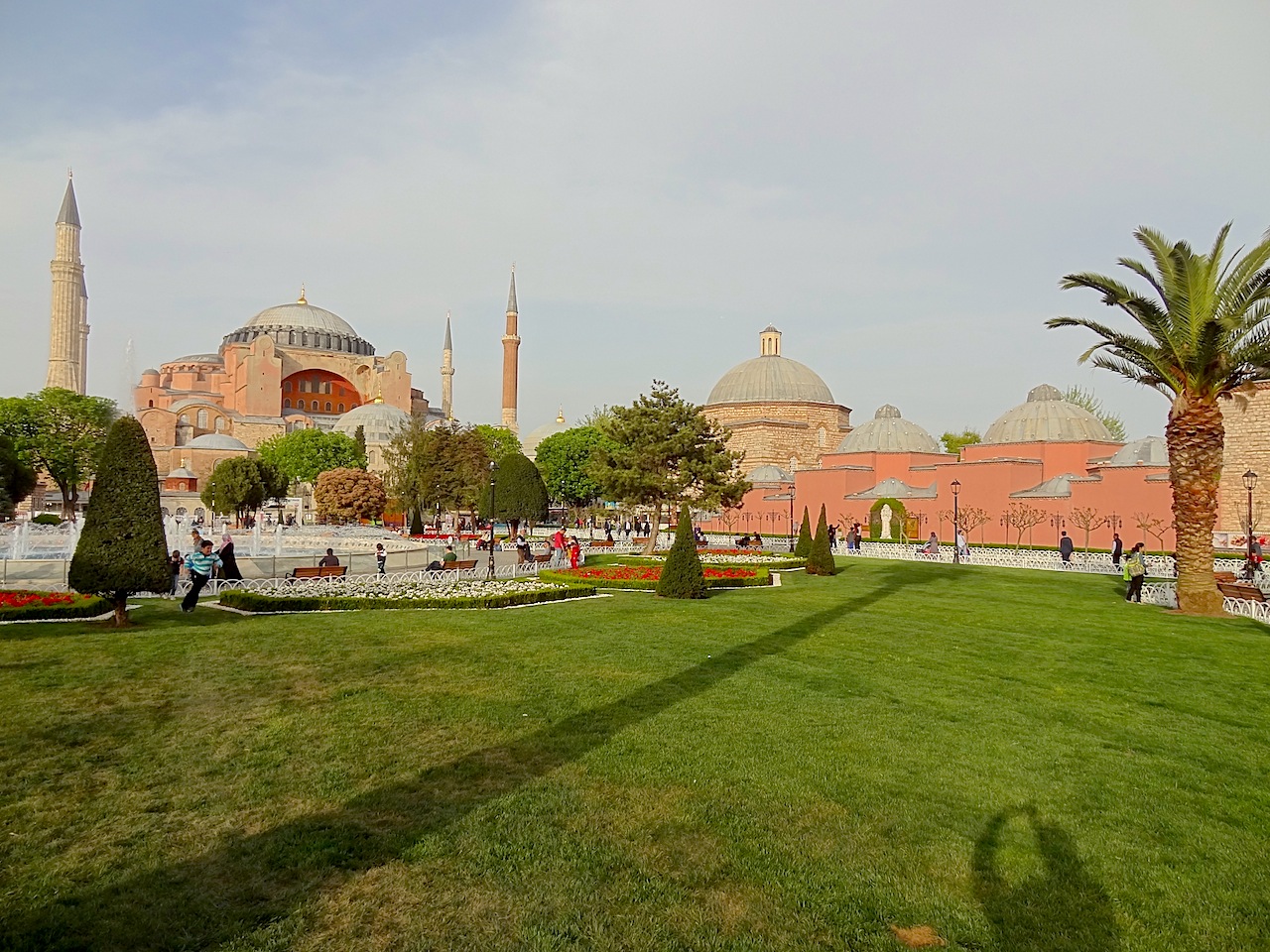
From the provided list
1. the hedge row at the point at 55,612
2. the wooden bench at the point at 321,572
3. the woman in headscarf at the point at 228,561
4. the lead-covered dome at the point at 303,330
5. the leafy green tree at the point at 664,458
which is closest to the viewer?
the hedge row at the point at 55,612

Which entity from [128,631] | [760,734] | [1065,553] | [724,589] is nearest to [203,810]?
[760,734]

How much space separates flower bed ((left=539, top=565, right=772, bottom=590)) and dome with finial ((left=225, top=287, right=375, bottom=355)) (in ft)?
207

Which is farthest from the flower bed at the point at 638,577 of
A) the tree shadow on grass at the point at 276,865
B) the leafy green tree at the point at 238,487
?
the leafy green tree at the point at 238,487

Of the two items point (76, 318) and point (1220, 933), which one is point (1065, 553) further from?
point (76, 318)

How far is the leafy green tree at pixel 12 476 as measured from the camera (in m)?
27.2

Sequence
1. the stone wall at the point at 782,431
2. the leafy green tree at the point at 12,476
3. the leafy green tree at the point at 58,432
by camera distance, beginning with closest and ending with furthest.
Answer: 1. the leafy green tree at the point at 12,476
2. the leafy green tree at the point at 58,432
3. the stone wall at the point at 782,431

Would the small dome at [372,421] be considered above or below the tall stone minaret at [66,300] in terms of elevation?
below

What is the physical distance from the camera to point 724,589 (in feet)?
48.8

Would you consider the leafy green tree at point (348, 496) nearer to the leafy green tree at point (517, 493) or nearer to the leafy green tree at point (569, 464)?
the leafy green tree at point (517, 493)

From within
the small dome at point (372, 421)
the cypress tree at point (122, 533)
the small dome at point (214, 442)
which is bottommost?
the cypress tree at point (122, 533)

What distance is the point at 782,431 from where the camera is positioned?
46219 millimetres

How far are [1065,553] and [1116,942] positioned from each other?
20.3 metres

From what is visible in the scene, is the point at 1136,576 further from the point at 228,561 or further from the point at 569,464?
the point at 569,464

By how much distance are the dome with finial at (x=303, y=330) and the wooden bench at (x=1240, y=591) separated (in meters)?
70.3
